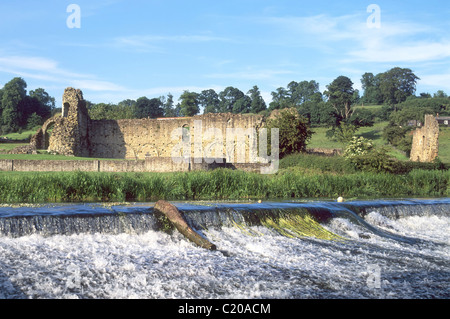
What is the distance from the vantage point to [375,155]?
2280cm

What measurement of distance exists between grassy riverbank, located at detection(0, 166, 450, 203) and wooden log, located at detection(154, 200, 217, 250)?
4.59 metres

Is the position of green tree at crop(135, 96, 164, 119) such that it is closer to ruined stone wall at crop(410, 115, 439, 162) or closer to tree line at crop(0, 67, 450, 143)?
tree line at crop(0, 67, 450, 143)

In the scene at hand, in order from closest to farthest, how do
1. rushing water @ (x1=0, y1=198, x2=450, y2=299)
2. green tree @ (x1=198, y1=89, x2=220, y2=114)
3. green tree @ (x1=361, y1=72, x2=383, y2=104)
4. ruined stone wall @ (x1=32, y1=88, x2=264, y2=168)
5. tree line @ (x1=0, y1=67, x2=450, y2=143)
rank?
rushing water @ (x1=0, y1=198, x2=450, y2=299), ruined stone wall @ (x1=32, y1=88, x2=264, y2=168), tree line @ (x1=0, y1=67, x2=450, y2=143), green tree @ (x1=361, y1=72, x2=383, y2=104), green tree @ (x1=198, y1=89, x2=220, y2=114)

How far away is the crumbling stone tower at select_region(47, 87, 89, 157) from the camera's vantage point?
1308 inches

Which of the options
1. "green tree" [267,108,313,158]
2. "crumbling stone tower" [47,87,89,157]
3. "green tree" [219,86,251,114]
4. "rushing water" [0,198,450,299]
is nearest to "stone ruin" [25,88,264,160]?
"crumbling stone tower" [47,87,89,157]

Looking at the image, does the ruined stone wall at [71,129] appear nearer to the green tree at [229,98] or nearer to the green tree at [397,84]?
the green tree at [229,98]

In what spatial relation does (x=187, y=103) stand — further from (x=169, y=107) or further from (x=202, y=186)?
(x=202, y=186)

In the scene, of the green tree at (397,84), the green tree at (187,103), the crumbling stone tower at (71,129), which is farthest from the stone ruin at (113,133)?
the green tree at (397,84)

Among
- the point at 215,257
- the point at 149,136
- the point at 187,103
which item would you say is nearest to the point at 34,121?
the point at 187,103

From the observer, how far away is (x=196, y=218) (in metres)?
9.91

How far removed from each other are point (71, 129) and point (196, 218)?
2639 cm

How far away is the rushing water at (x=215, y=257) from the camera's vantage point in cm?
599
